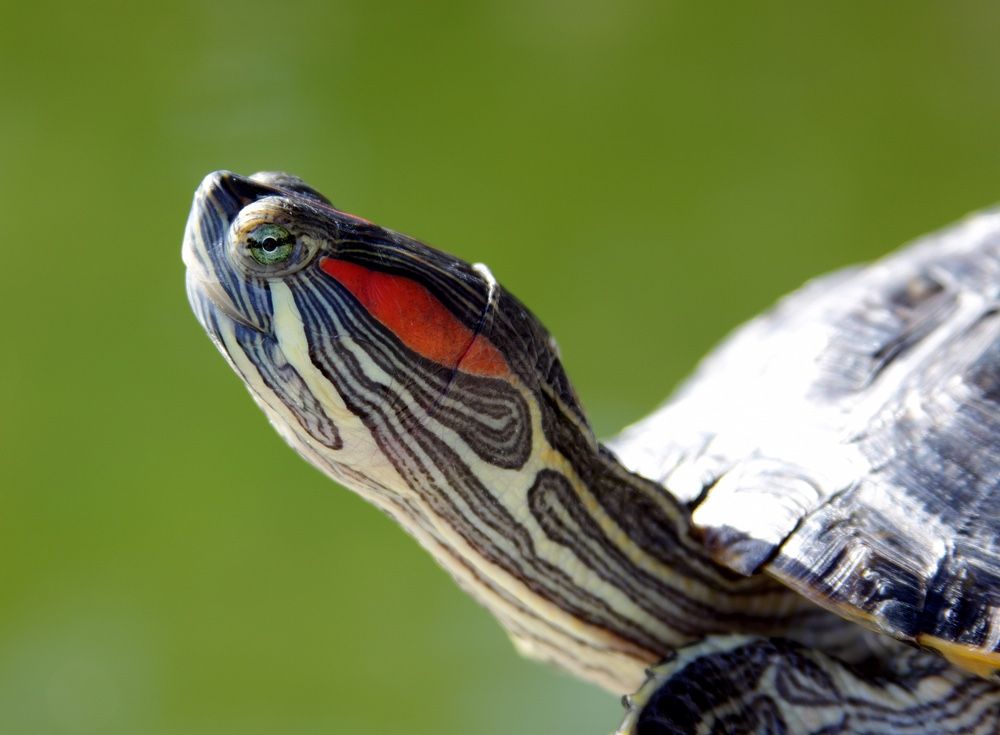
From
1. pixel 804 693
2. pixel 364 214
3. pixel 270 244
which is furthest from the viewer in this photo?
pixel 364 214

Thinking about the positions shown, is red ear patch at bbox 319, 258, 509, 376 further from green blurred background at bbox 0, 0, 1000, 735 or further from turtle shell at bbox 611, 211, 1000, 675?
green blurred background at bbox 0, 0, 1000, 735

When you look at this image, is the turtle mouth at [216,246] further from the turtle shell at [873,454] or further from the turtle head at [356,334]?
the turtle shell at [873,454]

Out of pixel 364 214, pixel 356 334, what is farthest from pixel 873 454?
pixel 364 214

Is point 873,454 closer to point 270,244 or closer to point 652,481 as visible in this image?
point 652,481

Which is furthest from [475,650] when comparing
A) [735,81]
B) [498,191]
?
[735,81]

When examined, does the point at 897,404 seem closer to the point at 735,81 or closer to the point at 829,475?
the point at 829,475
